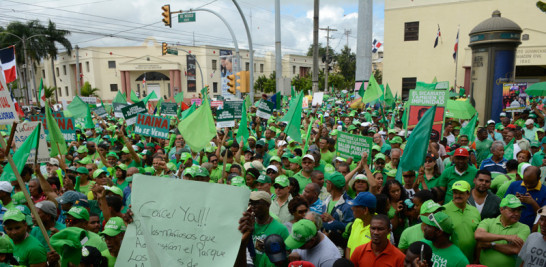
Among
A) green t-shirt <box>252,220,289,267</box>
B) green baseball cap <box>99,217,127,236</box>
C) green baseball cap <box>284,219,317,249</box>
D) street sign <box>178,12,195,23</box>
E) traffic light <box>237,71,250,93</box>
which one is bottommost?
green t-shirt <box>252,220,289,267</box>

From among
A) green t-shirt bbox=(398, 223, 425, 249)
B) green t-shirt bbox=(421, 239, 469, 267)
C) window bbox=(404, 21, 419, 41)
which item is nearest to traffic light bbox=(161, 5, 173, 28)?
green t-shirt bbox=(398, 223, 425, 249)

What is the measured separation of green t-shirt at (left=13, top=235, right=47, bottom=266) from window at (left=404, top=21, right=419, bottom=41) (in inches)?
1249

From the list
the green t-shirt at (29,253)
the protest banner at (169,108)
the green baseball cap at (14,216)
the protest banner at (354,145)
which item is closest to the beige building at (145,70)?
the protest banner at (169,108)

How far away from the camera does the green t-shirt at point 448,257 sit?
3.36m

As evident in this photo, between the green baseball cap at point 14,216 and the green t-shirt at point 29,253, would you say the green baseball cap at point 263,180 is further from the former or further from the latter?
the green baseball cap at point 14,216

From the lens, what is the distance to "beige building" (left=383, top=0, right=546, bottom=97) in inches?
1088

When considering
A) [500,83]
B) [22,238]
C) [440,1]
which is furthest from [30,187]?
[440,1]

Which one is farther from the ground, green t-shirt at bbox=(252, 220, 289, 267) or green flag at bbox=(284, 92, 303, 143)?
green flag at bbox=(284, 92, 303, 143)

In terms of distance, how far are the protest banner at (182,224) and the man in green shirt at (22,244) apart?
52.4 inches

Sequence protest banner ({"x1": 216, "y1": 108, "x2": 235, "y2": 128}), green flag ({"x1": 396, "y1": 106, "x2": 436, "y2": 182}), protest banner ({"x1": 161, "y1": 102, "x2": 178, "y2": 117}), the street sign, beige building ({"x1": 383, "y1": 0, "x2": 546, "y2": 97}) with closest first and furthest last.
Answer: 1. green flag ({"x1": 396, "y1": 106, "x2": 436, "y2": 182})
2. protest banner ({"x1": 216, "y1": 108, "x2": 235, "y2": 128})
3. protest banner ({"x1": 161, "y1": 102, "x2": 178, "y2": 117})
4. the street sign
5. beige building ({"x1": 383, "y1": 0, "x2": 546, "y2": 97})

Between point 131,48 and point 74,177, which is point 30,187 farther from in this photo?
point 131,48

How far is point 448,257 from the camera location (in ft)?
11.2

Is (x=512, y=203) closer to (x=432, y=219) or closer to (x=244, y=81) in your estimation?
(x=432, y=219)

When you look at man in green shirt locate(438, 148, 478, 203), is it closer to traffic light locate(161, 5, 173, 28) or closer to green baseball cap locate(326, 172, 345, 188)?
green baseball cap locate(326, 172, 345, 188)
